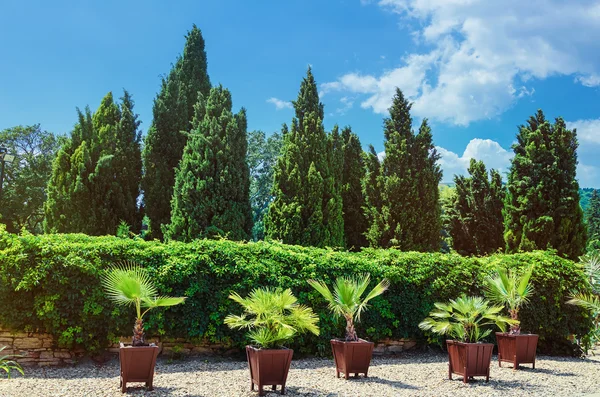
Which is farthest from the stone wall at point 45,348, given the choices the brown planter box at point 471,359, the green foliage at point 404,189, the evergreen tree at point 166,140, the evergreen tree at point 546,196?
the evergreen tree at point 546,196

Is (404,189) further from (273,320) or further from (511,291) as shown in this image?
(273,320)

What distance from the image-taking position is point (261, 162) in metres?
32.3

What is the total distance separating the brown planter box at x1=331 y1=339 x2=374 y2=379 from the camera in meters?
7.46

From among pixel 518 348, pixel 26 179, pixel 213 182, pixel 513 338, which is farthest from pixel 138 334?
pixel 26 179

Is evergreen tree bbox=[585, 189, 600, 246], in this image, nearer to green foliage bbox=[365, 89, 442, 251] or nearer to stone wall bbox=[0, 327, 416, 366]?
green foliage bbox=[365, 89, 442, 251]

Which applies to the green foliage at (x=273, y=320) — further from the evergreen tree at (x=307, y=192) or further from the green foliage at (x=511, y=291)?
the evergreen tree at (x=307, y=192)

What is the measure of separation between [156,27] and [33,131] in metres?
23.1

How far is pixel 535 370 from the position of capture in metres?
8.94

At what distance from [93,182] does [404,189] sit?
11749 mm

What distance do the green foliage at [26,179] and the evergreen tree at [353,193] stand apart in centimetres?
1548

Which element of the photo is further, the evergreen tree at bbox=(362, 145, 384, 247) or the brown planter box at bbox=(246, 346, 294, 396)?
the evergreen tree at bbox=(362, 145, 384, 247)

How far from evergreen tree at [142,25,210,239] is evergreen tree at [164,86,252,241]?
1.37 metres

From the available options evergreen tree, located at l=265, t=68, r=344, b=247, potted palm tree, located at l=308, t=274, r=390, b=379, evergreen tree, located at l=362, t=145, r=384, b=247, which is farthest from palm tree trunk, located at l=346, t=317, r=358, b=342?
evergreen tree, located at l=362, t=145, r=384, b=247

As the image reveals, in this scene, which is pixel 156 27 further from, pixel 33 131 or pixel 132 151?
pixel 33 131
